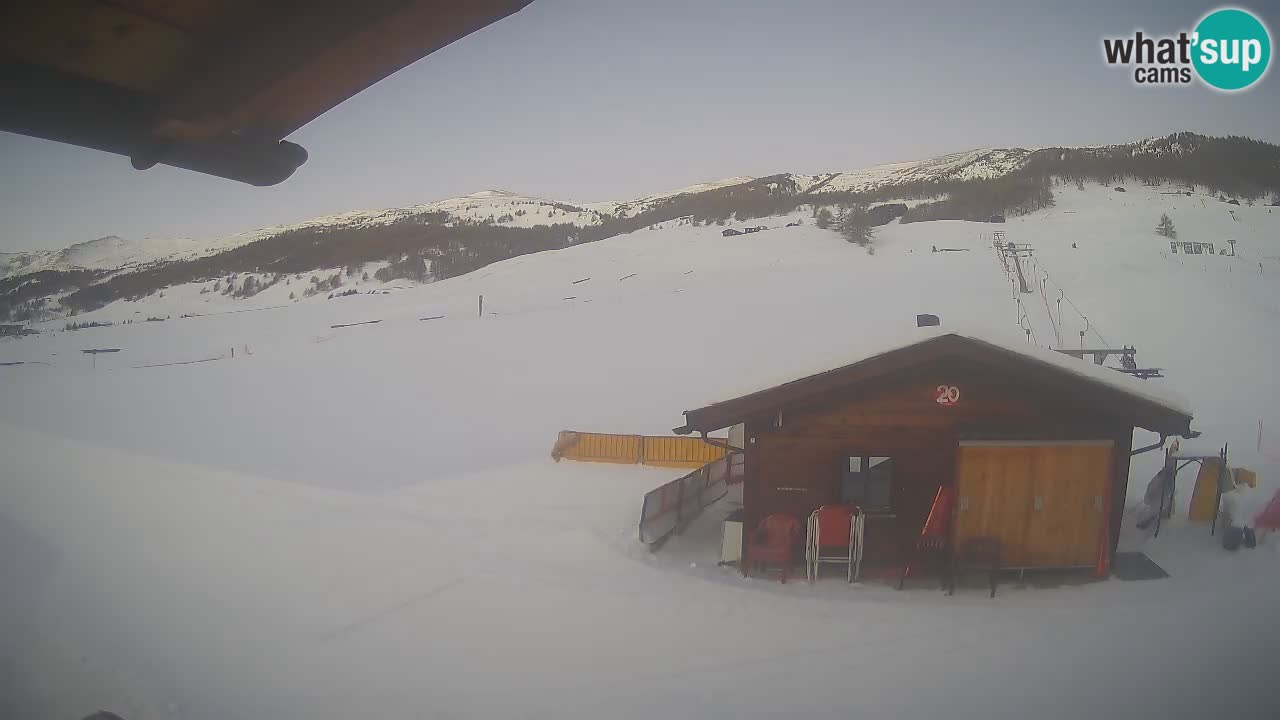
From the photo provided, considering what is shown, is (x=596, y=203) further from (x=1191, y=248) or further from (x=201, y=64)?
(x=201, y=64)

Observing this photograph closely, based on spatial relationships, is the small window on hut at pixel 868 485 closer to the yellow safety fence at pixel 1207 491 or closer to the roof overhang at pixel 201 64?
the yellow safety fence at pixel 1207 491

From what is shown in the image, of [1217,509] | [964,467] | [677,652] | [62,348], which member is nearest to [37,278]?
[62,348]

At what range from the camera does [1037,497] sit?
34.1 feet

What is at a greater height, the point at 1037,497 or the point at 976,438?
the point at 976,438

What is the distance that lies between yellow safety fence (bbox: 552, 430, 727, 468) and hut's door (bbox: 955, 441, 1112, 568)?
28.2ft

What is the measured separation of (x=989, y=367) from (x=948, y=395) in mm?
677

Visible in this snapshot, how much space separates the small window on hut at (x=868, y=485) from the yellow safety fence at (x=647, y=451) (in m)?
6.56

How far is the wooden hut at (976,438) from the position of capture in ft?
33.7

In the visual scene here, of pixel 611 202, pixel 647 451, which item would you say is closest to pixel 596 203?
pixel 611 202

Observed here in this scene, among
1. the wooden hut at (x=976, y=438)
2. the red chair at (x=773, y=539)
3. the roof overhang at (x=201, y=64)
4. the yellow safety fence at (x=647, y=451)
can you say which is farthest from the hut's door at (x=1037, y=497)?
the roof overhang at (x=201, y=64)

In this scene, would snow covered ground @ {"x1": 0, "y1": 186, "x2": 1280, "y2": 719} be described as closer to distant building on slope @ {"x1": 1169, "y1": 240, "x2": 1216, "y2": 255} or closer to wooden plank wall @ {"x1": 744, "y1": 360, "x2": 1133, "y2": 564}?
wooden plank wall @ {"x1": 744, "y1": 360, "x2": 1133, "y2": 564}

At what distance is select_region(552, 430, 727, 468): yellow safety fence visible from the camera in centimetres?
1884

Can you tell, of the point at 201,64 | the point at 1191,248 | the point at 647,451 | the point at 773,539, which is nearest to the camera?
the point at 201,64

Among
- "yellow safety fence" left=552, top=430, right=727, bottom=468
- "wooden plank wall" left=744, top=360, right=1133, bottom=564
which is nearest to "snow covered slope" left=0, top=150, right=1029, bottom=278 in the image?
"yellow safety fence" left=552, top=430, right=727, bottom=468
